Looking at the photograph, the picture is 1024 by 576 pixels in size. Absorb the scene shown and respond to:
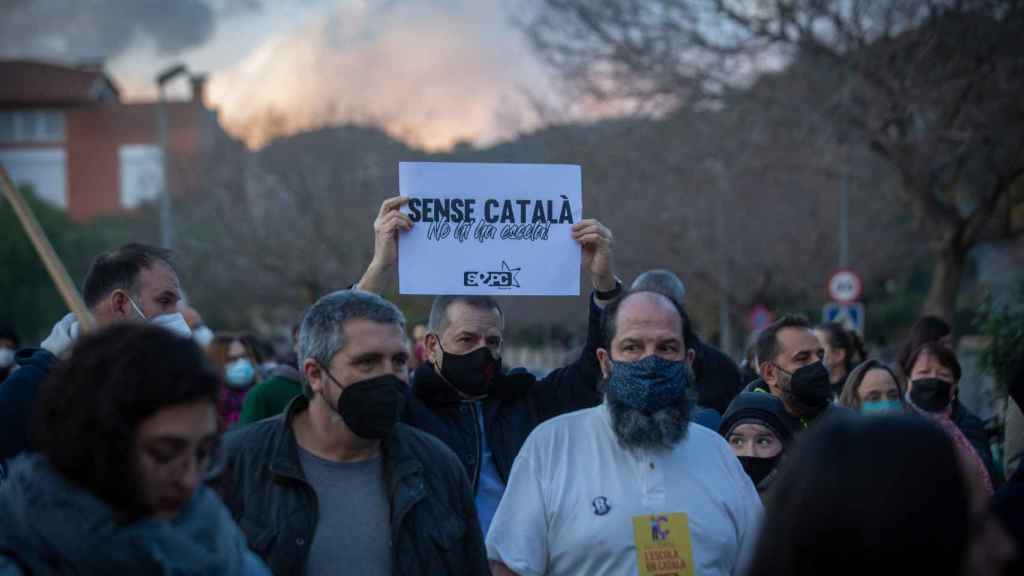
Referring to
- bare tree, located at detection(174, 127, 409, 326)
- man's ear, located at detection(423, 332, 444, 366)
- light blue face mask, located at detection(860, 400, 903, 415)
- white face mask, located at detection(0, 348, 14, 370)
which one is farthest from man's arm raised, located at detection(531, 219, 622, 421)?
bare tree, located at detection(174, 127, 409, 326)

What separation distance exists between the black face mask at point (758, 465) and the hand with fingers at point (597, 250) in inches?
35.0

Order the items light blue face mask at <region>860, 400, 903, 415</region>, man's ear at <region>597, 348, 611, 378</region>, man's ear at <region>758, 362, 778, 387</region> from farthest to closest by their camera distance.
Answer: light blue face mask at <region>860, 400, 903, 415</region> < man's ear at <region>758, 362, 778, 387</region> < man's ear at <region>597, 348, 611, 378</region>

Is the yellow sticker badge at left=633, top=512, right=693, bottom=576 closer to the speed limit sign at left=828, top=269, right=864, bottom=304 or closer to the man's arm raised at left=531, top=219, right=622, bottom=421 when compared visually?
the man's arm raised at left=531, top=219, right=622, bottom=421

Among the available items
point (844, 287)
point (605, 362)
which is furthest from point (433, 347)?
point (844, 287)

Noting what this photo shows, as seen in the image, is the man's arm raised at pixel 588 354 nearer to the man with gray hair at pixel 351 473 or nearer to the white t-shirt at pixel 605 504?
the white t-shirt at pixel 605 504

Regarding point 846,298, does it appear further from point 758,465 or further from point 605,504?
point 605,504

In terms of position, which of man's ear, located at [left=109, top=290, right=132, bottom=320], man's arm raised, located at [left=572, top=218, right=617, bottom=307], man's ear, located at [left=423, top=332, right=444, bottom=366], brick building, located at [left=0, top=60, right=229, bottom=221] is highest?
brick building, located at [left=0, top=60, right=229, bottom=221]

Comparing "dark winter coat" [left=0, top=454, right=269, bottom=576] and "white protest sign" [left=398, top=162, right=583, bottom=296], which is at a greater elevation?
"white protest sign" [left=398, top=162, right=583, bottom=296]

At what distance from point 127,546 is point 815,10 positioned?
16348 millimetres

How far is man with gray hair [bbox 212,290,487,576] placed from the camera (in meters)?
3.66

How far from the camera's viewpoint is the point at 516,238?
503 cm

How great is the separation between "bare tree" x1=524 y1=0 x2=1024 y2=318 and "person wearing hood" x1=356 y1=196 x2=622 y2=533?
42.2 ft

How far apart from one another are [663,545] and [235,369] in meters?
7.26

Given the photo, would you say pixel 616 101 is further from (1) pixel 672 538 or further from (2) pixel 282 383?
(1) pixel 672 538
